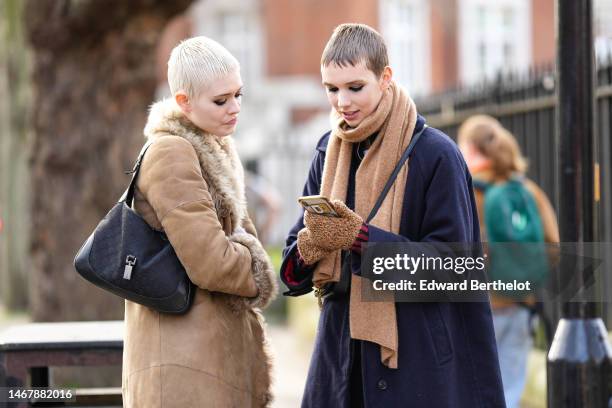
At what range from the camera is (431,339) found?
138 inches

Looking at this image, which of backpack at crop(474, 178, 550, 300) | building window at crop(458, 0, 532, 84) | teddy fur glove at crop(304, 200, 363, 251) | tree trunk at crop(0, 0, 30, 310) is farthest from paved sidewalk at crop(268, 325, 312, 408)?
building window at crop(458, 0, 532, 84)

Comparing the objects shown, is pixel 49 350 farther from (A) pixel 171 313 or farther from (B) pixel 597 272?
(B) pixel 597 272

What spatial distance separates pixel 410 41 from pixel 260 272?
21.7 m

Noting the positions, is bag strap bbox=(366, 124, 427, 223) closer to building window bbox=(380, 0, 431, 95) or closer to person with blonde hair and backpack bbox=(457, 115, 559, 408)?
person with blonde hair and backpack bbox=(457, 115, 559, 408)

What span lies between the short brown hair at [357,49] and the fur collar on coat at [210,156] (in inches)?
19.6

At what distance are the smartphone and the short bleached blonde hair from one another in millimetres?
568

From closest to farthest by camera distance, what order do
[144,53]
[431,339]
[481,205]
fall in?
[431,339] < [481,205] < [144,53]

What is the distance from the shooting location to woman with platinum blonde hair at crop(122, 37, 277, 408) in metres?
3.59

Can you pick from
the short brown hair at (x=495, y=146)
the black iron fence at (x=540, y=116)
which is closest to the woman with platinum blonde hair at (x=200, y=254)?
the short brown hair at (x=495, y=146)

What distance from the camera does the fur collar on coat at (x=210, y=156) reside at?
376cm

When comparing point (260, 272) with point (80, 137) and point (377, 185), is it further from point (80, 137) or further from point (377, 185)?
point (80, 137)

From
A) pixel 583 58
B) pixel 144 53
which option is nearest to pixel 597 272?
pixel 583 58

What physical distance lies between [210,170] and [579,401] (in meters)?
1.56

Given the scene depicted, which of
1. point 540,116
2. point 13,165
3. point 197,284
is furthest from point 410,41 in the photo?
point 197,284
